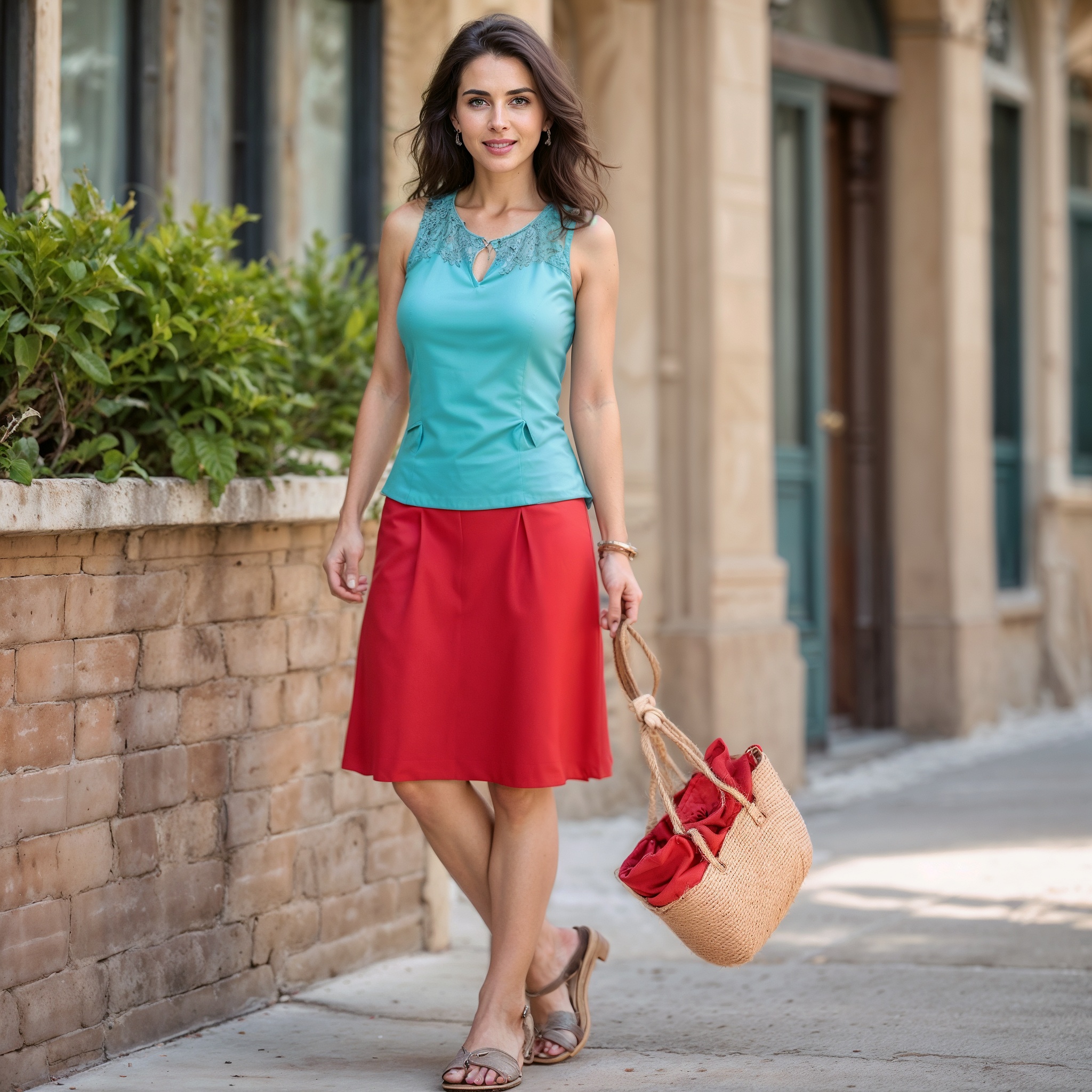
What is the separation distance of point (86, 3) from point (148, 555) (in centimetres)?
246

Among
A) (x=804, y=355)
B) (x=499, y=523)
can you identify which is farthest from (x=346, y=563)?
(x=804, y=355)

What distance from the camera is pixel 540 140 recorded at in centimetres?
347

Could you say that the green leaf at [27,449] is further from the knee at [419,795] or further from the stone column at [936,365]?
the stone column at [936,365]

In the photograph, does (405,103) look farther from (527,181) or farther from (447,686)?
(447,686)

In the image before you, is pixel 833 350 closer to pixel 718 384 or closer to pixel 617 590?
pixel 718 384

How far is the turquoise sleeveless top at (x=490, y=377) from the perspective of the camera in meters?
3.31

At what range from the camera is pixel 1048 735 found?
9.32 metres

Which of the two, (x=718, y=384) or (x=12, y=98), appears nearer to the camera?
(x=12, y=98)

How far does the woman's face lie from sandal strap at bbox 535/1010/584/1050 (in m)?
1.71

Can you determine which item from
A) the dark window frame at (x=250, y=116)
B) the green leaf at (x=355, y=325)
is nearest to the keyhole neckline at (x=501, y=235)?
the green leaf at (x=355, y=325)

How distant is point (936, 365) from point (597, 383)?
606 cm

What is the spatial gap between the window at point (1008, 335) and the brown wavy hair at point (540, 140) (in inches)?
286

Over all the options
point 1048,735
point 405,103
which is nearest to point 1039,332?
point 1048,735

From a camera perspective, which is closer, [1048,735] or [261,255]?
[261,255]
